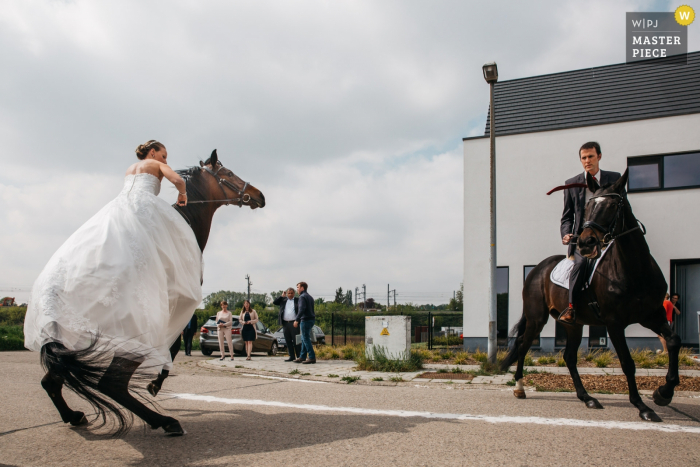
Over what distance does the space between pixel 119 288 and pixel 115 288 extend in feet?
0.09

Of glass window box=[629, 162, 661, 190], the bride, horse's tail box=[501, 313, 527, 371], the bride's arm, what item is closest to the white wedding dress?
the bride

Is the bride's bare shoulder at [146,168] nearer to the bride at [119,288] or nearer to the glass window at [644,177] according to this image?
the bride at [119,288]

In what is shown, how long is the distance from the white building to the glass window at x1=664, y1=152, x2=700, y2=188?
1.0 inches

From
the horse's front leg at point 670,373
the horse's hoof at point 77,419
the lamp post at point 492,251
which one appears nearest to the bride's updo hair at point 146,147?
the horse's hoof at point 77,419

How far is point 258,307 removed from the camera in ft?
166

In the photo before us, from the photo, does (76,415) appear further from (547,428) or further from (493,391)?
(493,391)

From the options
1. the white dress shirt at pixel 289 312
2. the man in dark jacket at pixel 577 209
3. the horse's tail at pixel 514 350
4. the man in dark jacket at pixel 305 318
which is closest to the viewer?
the man in dark jacket at pixel 577 209

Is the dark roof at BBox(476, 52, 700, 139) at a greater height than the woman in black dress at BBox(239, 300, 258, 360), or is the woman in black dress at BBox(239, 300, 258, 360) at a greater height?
the dark roof at BBox(476, 52, 700, 139)

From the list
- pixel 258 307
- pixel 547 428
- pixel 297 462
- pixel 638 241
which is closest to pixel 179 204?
pixel 297 462

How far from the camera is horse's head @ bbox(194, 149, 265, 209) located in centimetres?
549

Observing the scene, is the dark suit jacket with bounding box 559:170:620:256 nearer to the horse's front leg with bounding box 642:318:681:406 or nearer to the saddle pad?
the saddle pad

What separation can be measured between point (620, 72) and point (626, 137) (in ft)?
11.6

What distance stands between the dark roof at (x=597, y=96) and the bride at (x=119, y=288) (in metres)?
14.2

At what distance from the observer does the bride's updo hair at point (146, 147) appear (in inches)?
186
